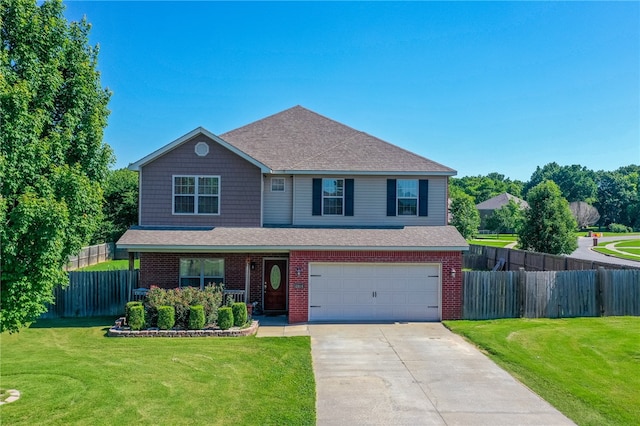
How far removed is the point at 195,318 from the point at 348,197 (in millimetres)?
7060

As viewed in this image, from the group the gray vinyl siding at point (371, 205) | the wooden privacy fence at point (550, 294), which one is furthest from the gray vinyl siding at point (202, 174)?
the wooden privacy fence at point (550, 294)

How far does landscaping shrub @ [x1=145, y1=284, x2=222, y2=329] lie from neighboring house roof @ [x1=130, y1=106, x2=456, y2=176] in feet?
16.0

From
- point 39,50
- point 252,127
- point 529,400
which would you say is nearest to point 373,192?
point 252,127

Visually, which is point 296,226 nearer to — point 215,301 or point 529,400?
point 215,301

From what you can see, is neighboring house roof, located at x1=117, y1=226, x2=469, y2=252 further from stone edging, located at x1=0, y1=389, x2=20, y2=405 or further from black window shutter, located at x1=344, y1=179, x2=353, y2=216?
stone edging, located at x1=0, y1=389, x2=20, y2=405

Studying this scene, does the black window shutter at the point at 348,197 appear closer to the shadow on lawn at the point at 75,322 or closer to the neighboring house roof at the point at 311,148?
the neighboring house roof at the point at 311,148

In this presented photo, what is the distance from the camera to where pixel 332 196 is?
52.6 feet

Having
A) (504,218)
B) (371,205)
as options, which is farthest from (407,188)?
(504,218)

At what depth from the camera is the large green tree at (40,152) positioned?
7098 mm

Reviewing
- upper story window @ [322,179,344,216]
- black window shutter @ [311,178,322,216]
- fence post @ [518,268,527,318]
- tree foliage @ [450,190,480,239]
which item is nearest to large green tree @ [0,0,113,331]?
black window shutter @ [311,178,322,216]

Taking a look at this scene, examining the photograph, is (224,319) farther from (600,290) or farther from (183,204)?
(600,290)

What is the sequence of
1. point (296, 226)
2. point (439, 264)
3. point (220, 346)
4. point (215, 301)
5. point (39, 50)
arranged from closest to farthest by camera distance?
point (39, 50) → point (220, 346) → point (215, 301) → point (439, 264) → point (296, 226)

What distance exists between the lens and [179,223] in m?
15.2

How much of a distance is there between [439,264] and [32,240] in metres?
11.7
